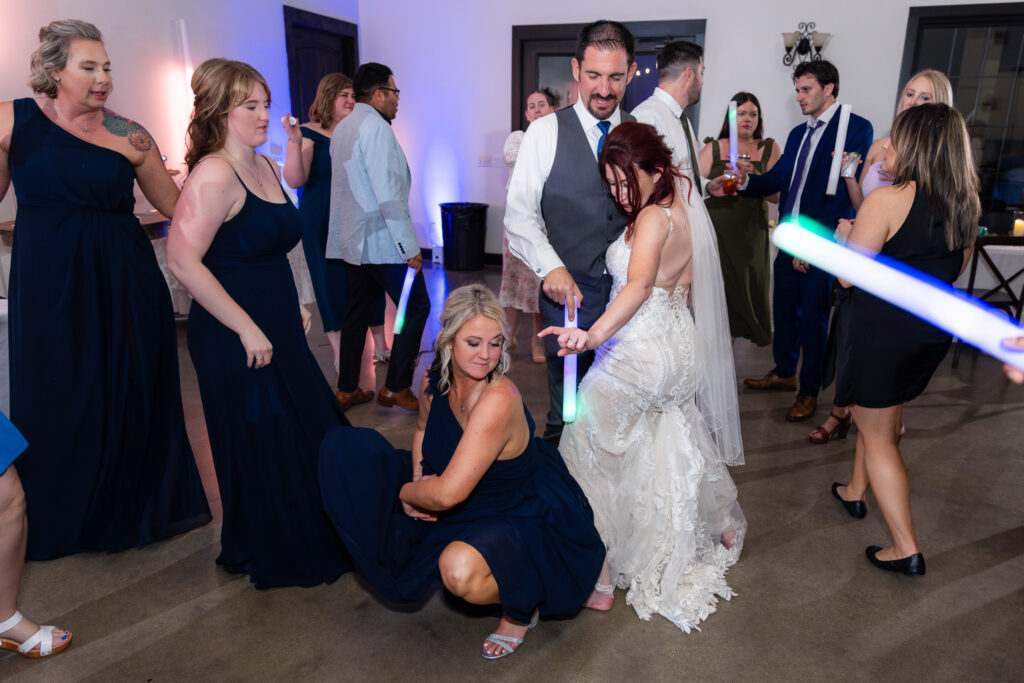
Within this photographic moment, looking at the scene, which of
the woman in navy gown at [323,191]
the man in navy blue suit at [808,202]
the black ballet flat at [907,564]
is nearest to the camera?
the black ballet flat at [907,564]

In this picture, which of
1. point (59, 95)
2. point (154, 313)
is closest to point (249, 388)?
point (154, 313)

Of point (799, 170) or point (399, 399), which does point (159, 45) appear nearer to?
point (399, 399)

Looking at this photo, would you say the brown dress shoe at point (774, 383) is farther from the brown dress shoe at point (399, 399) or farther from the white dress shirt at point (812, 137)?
the brown dress shoe at point (399, 399)

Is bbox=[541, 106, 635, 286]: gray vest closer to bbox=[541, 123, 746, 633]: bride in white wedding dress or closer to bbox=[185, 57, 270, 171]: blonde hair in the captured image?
bbox=[541, 123, 746, 633]: bride in white wedding dress

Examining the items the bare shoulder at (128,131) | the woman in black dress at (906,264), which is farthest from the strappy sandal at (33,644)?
the woman in black dress at (906,264)

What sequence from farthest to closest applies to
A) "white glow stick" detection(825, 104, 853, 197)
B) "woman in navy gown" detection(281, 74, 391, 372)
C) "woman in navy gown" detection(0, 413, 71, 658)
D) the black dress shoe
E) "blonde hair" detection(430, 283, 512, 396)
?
1. "woman in navy gown" detection(281, 74, 391, 372)
2. "white glow stick" detection(825, 104, 853, 197)
3. the black dress shoe
4. "blonde hair" detection(430, 283, 512, 396)
5. "woman in navy gown" detection(0, 413, 71, 658)

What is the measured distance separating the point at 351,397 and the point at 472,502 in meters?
2.03

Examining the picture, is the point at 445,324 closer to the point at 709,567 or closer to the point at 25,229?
the point at 709,567

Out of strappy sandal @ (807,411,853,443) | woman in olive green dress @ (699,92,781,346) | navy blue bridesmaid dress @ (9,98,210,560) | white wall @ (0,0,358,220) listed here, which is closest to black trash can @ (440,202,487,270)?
white wall @ (0,0,358,220)

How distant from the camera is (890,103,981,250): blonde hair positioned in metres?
2.12

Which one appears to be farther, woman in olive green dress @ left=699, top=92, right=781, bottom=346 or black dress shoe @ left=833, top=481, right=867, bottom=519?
woman in olive green dress @ left=699, top=92, right=781, bottom=346

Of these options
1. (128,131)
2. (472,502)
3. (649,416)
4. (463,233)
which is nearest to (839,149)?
(649,416)

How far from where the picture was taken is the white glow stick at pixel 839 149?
10.7 ft

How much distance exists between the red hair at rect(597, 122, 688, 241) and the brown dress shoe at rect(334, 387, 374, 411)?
87.3 inches
